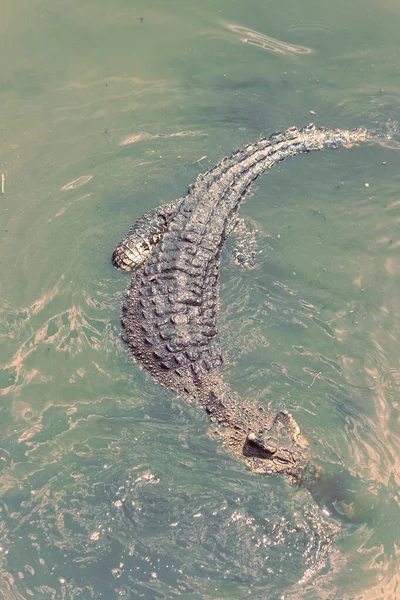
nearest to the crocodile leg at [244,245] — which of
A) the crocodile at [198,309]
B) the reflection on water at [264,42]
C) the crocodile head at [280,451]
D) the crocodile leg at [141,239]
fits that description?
the crocodile at [198,309]

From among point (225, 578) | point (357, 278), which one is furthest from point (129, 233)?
point (225, 578)

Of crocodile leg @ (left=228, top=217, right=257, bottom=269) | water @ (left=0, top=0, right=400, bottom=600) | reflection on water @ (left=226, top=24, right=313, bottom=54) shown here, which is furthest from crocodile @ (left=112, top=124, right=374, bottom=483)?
reflection on water @ (left=226, top=24, right=313, bottom=54)

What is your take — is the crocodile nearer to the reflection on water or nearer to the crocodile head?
the crocodile head

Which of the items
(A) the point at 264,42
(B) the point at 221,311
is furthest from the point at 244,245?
(A) the point at 264,42

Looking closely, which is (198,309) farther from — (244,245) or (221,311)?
(244,245)

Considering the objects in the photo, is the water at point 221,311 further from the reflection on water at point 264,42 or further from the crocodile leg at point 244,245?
the crocodile leg at point 244,245
